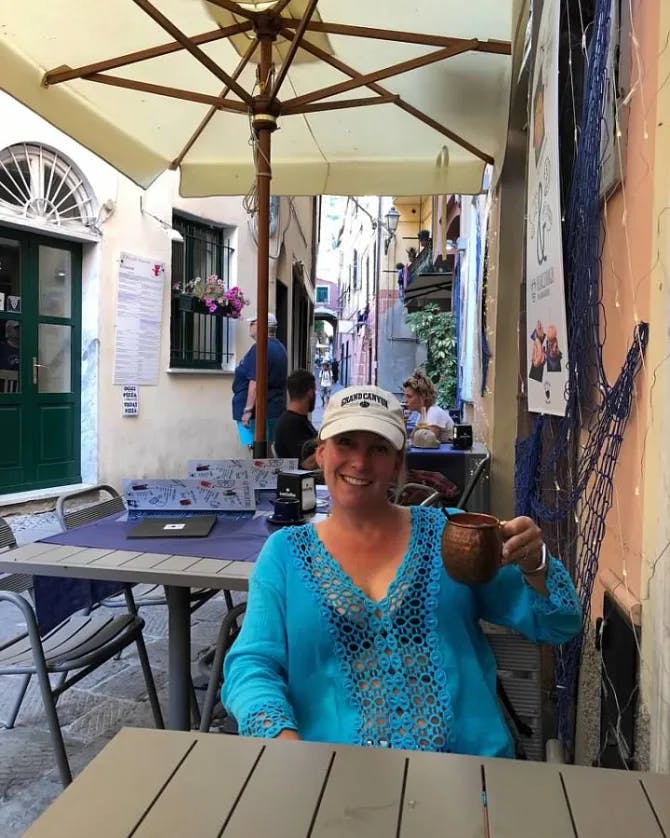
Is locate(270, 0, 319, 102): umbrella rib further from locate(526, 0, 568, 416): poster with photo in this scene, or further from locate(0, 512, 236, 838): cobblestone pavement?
locate(0, 512, 236, 838): cobblestone pavement

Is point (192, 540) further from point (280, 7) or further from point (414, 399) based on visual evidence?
point (414, 399)

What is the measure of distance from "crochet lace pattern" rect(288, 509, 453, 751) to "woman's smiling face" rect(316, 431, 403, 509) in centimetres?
16

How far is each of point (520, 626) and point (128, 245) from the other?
6670mm

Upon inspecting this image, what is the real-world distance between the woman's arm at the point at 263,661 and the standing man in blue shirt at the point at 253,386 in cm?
518

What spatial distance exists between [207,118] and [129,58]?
0.90m

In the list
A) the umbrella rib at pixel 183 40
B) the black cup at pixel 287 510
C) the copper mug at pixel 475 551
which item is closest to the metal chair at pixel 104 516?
the black cup at pixel 287 510

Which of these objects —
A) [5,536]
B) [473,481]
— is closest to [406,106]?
[473,481]

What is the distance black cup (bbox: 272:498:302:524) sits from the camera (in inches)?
106

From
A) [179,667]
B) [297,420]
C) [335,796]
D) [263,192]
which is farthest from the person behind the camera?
[297,420]

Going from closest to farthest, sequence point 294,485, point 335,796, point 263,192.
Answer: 1. point 335,796
2. point 294,485
3. point 263,192

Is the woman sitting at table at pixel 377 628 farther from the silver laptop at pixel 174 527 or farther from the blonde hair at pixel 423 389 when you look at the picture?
the blonde hair at pixel 423 389

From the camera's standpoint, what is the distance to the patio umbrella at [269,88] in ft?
11.5

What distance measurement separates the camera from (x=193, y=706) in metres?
2.91

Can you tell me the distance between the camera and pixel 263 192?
12.4 ft
